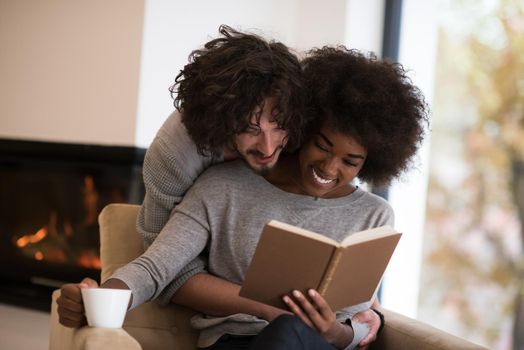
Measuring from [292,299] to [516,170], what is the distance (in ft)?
7.32

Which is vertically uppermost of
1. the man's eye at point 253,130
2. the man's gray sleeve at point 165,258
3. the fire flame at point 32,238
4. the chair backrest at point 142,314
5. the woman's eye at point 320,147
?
the man's eye at point 253,130

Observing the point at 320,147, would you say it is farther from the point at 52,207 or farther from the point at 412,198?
the point at 52,207

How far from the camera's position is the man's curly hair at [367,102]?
206 centimetres

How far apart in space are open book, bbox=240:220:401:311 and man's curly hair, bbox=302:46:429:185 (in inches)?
11.7

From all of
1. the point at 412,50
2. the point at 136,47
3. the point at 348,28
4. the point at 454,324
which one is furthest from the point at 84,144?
the point at 454,324

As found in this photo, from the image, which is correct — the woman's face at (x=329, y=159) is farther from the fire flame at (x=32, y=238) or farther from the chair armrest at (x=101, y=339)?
the fire flame at (x=32, y=238)

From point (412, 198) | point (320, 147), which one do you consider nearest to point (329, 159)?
point (320, 147)

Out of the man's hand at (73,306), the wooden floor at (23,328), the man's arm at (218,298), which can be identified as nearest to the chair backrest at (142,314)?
the man's arm at (218,298)

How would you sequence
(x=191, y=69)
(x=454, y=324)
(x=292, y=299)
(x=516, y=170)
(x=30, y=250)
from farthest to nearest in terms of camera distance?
(x=30, y=250) → (x=454, y=324) → (x=516, y=170) → (x=191, y=69) → (x=292, y=299)

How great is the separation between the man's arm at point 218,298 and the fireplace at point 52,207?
1.93m

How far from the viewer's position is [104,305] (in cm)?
168

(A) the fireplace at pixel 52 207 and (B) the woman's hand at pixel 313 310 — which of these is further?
(A) the fireplace at pixel 52 207

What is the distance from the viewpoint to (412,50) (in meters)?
4.17

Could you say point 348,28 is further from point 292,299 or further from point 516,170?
point 292,299
